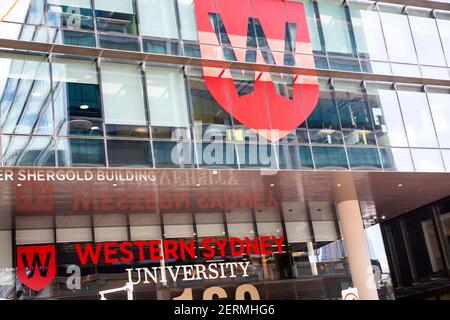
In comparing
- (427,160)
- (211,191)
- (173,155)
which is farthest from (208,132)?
(427,160)

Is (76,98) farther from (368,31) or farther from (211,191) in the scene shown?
(368,31)

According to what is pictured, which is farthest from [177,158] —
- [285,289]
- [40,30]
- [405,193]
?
[405,193]

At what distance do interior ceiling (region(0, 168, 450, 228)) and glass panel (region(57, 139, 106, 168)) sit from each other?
0.82 feet

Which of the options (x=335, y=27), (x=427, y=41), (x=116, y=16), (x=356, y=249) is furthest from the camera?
(x=427, y=41)

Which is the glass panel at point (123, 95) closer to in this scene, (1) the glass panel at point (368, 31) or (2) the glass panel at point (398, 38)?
(1) the glass panel at point (368, 31)

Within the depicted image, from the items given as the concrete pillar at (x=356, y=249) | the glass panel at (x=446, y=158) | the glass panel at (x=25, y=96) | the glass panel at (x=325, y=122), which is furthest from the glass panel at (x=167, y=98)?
the glass panel at (x=446, y=158)

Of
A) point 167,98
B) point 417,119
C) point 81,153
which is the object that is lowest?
point 81,153

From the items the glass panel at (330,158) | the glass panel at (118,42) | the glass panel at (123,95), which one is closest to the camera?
the glass panel at (123,95)

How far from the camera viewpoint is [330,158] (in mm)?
18844

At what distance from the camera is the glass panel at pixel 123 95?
1686 centimetres

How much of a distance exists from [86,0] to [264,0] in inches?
237

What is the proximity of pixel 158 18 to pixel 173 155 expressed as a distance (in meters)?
4.45

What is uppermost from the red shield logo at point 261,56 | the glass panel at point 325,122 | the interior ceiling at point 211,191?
the red shield logo at point 261,56

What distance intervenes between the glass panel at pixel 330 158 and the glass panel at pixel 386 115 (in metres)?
1.68
